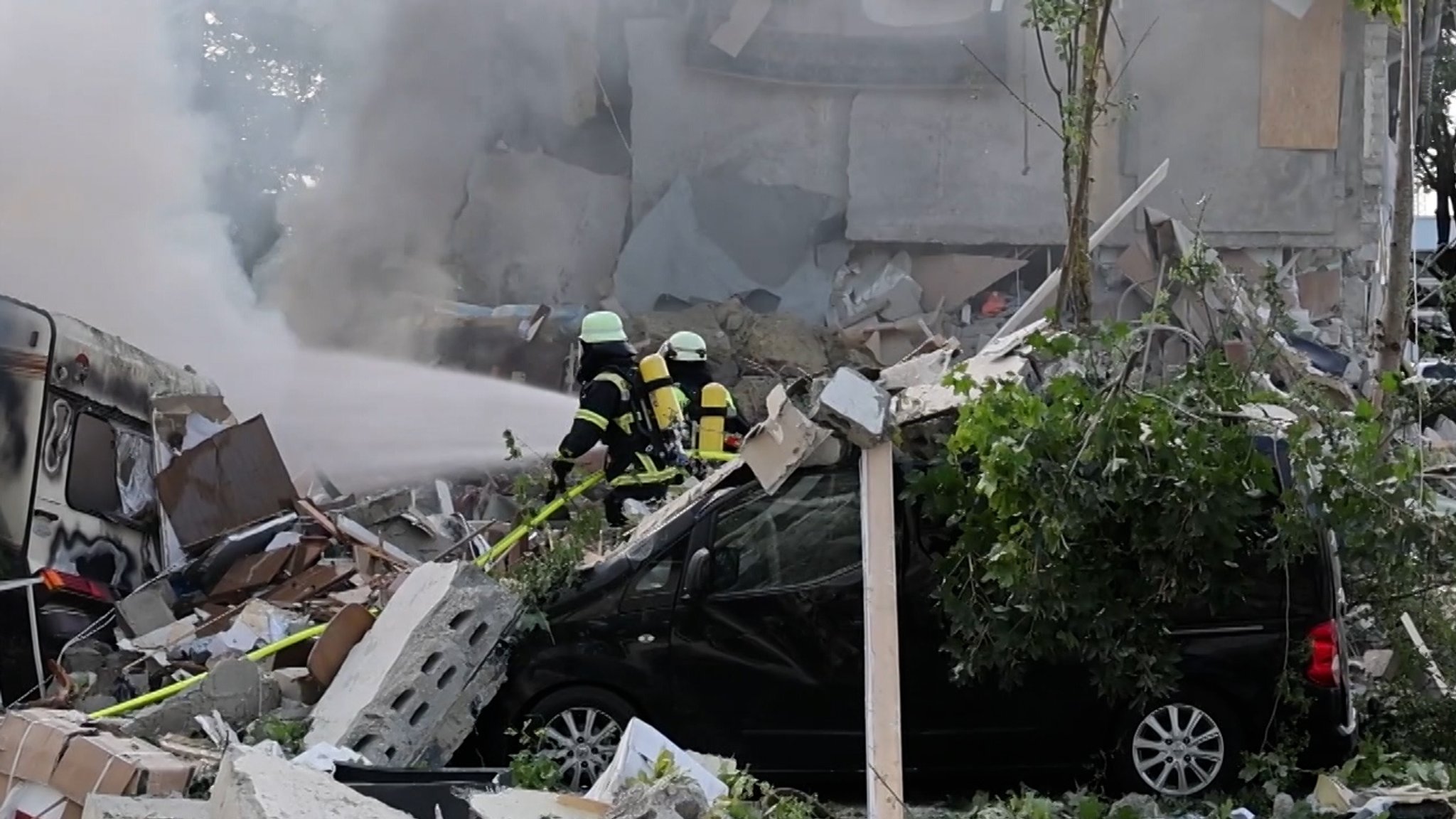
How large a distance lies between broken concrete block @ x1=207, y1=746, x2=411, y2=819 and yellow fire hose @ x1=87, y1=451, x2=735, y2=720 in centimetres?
202

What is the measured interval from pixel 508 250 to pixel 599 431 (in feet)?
A: 36.6

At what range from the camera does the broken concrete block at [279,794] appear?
474 centimetres

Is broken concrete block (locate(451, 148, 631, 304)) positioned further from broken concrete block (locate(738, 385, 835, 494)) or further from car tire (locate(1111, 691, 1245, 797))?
car tire (locate(1111, 691, 1245, 797))

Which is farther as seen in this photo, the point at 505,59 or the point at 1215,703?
the point at 505,59

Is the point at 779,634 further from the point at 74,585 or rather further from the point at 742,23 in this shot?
the point at 742,23

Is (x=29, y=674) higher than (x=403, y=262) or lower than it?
lower

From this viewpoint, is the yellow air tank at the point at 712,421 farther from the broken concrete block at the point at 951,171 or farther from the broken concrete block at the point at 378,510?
the broken concrete block at the point at 951,171

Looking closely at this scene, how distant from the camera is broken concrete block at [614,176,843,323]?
18.7m

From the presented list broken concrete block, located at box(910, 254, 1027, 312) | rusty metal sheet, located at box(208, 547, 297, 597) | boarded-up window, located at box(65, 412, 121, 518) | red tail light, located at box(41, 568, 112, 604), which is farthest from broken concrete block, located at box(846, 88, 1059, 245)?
red tail light, located at box(41, 568, 112, 604)

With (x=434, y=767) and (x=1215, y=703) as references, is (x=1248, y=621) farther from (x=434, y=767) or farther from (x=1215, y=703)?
(x=434, y=767)

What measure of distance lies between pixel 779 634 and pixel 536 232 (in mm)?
13052

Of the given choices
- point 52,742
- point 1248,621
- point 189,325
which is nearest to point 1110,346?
point 1248,621

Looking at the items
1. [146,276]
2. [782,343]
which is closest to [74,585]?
[146,276]

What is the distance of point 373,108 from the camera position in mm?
19328
